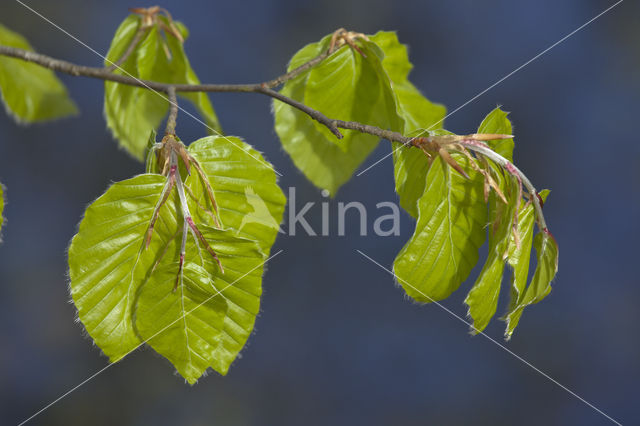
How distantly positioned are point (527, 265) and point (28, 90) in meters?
0.50

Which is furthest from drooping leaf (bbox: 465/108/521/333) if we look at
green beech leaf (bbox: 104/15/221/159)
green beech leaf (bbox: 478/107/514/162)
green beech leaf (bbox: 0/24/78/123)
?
green beech leaf (bbox: 0/24/78/123)

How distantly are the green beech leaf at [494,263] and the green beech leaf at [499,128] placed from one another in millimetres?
19

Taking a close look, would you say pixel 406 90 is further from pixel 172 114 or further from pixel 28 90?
pixel 28 90

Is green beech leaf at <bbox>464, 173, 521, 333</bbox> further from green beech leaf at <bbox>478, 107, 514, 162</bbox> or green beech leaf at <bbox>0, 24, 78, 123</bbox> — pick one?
green beech leaf at <bbox>0, 24, 78, 123</bbox>

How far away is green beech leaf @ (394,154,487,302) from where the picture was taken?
1.10 feet

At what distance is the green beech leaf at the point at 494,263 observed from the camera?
0.30 metres

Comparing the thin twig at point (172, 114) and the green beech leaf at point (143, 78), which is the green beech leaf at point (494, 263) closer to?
the thin twig at point (172, 114)

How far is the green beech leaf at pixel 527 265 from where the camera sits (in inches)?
12.2

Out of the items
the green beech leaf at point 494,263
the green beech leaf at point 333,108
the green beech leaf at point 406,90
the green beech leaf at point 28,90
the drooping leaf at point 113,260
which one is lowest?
the drooping leaf at point 113,260

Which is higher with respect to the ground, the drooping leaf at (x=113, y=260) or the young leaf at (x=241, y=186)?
the young leaf at (x=241, y=186)

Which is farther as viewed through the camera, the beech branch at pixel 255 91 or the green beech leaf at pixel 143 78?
the green beech leaf at pixel 143 78

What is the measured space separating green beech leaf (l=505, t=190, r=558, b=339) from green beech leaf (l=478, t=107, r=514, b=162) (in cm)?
4

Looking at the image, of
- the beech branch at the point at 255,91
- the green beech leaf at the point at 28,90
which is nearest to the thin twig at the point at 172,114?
the beech branch at the point at 255,91

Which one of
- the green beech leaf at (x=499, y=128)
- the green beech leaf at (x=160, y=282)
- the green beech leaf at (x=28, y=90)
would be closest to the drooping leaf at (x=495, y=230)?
the green beech leaf at (x=499, y=128)
